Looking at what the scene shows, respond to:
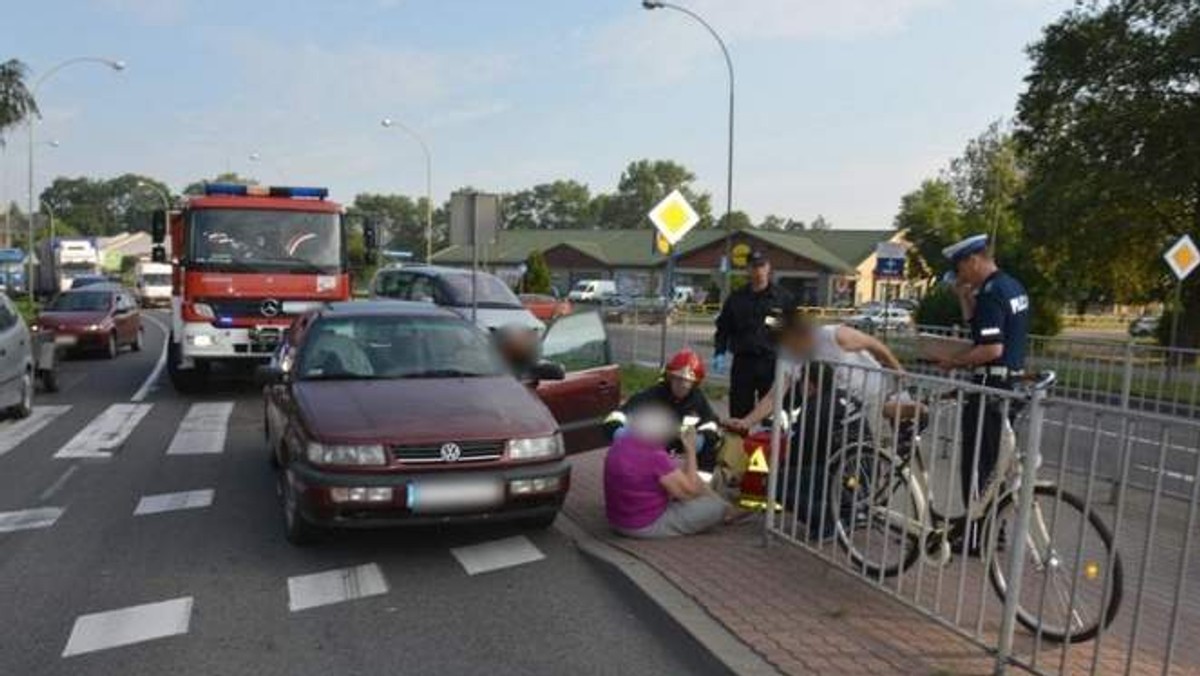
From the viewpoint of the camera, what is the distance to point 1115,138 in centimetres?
2998

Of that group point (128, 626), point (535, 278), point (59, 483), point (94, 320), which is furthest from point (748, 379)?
point (535, 278)

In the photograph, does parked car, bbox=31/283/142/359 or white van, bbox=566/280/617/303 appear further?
white van, bbox=566/280/617/303

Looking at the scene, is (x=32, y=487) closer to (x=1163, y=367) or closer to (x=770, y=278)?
(x=770, y=278)

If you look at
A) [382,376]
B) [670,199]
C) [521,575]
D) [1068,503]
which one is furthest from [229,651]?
[670,199]

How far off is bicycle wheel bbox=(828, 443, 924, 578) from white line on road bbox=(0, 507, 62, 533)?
17.5 ft

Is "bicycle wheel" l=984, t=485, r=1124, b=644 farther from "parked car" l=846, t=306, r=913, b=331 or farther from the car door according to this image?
the car door

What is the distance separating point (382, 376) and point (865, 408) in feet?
11.1

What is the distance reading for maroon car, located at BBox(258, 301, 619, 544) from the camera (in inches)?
233

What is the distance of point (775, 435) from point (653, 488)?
36.0 inches

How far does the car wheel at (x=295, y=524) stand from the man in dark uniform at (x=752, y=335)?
3.48 metres

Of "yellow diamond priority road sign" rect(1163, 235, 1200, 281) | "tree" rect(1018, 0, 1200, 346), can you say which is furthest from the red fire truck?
"tree" rect(1018, 0, 1200, 346)

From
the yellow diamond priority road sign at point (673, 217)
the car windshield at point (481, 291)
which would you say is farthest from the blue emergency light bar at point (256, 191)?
the yellow diamond priority road sign at point (673, 217)

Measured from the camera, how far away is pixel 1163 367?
12.2 meters

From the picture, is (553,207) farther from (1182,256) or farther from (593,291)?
(1182,256)
